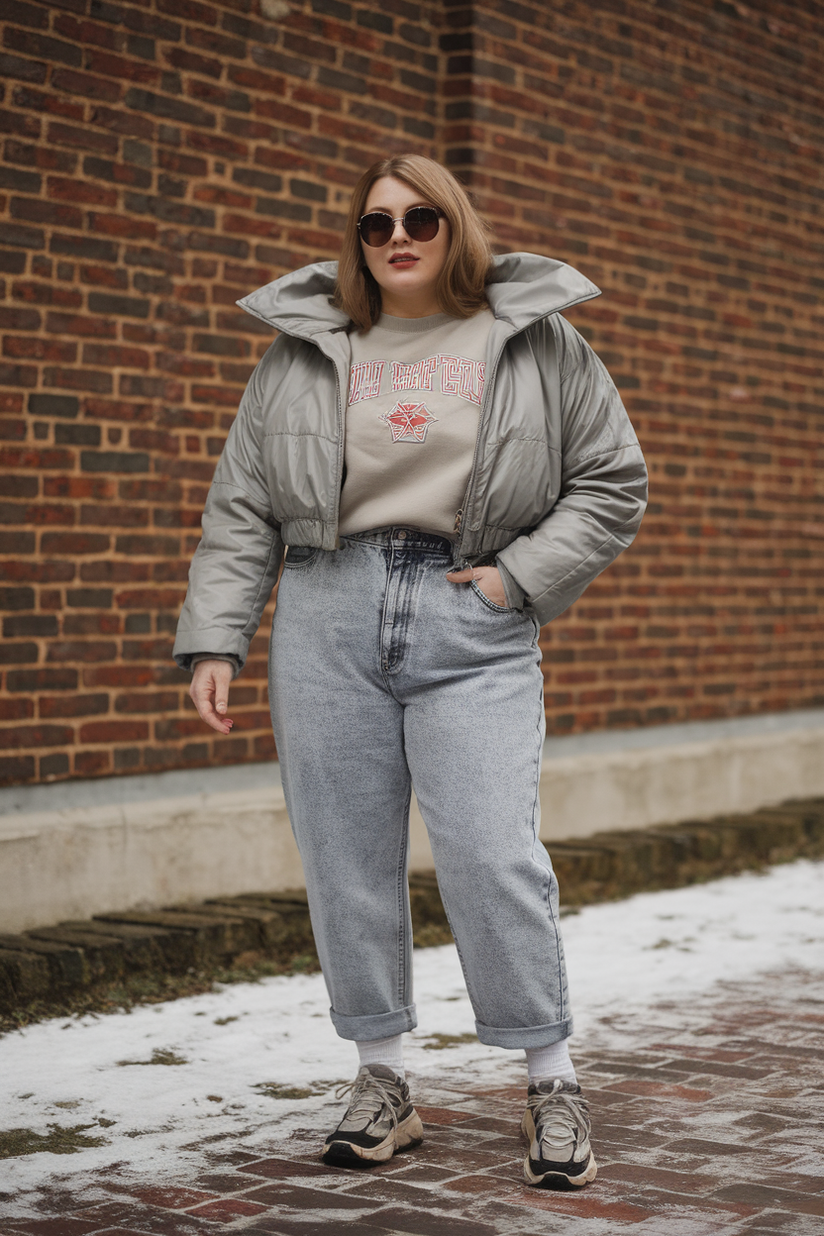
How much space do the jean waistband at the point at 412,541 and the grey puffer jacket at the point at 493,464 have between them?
0.04m

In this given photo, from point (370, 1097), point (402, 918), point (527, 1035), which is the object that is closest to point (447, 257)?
point (402, 918)

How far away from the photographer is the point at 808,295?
845cm

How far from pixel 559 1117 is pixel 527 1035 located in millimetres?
170

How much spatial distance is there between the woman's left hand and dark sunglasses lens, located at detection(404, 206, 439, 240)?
689 mm

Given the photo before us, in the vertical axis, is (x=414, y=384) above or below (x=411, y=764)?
above

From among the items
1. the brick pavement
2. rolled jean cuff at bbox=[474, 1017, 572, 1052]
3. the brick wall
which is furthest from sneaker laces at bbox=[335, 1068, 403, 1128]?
the brick wall

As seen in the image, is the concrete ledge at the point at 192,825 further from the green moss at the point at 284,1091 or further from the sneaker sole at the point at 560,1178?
the sneaker sole at the point at 560,1178

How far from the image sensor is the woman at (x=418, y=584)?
324 centimetres

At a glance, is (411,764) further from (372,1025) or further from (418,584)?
(372,1025)

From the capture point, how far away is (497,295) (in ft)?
11.1

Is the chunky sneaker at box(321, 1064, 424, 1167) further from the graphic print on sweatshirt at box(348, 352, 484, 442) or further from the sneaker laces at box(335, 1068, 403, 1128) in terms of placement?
the graphic print on sweatshirt at box(348, 352, 484, 442)

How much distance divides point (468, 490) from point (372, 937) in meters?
0.95

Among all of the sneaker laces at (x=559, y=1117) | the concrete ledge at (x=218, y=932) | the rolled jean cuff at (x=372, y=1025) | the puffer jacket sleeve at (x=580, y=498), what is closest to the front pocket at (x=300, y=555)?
the puffer jacket sleeve at (x=580, y=498)

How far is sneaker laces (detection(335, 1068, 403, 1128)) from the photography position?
3.33 m
